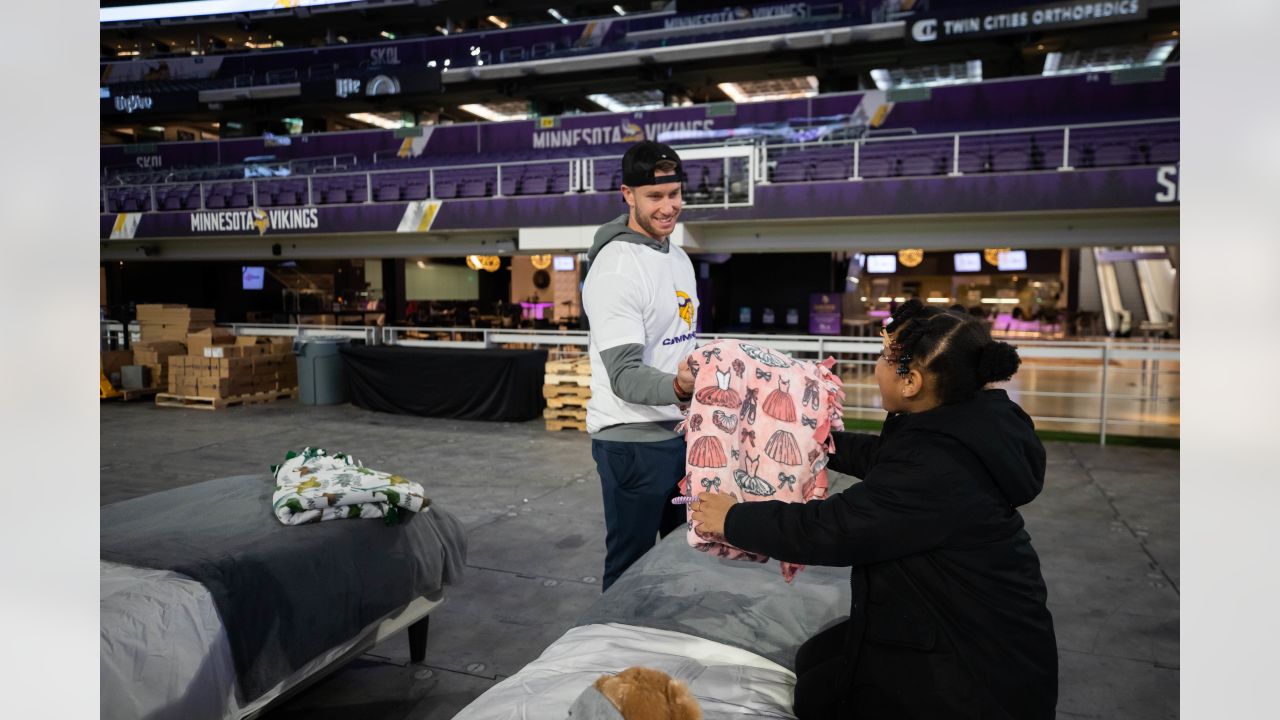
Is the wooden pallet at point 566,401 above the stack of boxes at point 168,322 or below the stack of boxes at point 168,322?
below

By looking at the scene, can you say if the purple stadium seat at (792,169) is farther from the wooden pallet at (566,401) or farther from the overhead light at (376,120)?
the overhead light at (376,120)

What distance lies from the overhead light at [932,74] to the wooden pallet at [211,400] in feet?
60.7

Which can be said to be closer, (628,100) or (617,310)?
(617,310)

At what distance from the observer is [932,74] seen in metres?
23.0

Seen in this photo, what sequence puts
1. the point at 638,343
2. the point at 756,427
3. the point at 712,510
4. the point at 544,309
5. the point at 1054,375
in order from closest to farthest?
the point at 712,510 < the point at 756,427 < the point at 638,343 < the point at 1054,375 < the point at 544,309

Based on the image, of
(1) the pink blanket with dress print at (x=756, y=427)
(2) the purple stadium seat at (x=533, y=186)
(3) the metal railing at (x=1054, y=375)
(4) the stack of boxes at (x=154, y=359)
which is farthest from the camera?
(2) the purple stadium seat at (x=533, y=186)

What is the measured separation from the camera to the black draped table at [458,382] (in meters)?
10.0

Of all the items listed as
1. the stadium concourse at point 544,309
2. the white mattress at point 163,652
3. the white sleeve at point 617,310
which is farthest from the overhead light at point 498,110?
the white mattress at point 163,652

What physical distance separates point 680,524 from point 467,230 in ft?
41.0

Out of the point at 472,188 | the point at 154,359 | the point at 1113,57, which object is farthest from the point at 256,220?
the point at 1113,57

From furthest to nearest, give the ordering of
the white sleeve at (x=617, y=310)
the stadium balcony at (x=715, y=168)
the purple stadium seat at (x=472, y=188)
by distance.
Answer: the purple stadium seat at (x=472, y=188)
the stadium balcony at (x=715, y=168)
the white sleeve at (x=617, y=310)

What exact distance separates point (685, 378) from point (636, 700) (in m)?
0.88

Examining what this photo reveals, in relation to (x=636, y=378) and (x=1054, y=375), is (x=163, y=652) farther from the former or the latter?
(x=1054, y=375)
